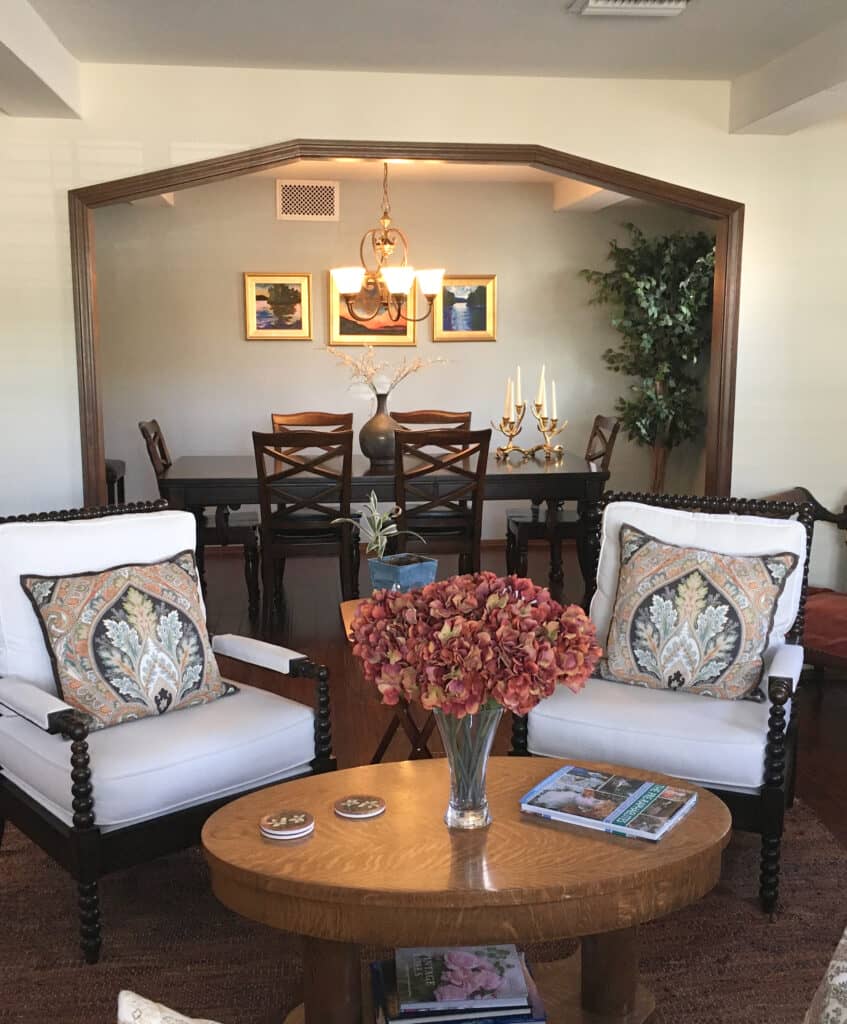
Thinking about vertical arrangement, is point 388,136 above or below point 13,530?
above

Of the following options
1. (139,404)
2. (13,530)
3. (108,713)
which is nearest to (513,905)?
(108,713)

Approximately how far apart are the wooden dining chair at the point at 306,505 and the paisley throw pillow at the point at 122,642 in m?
2.09

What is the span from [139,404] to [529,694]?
592 centimetres

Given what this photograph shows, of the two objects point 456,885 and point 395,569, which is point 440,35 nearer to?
point 395,569

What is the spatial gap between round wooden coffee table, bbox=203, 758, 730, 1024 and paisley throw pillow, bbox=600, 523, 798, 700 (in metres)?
0.73

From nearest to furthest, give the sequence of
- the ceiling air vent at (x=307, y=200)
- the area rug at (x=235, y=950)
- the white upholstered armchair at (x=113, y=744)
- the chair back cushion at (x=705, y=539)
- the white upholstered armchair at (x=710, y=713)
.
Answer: the area rug at (x=235, y=950) < the white upholstered armchair at (x=113, y=744) < the white upholstered armchair at (x=710, y=713) < the chair back cushion at (x=705, y=539) < the ceiling air vent at (x=307, y=200)

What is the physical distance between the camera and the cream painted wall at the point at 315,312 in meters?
7.12

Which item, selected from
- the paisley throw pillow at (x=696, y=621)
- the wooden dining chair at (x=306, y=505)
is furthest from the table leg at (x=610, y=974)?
the wooden dining chair at (x=306, y=505)

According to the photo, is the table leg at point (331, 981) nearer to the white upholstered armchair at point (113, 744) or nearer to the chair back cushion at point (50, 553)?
the white upholstered armchair at point (113, 744)

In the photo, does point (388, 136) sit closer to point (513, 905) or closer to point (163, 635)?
point (163, 635)

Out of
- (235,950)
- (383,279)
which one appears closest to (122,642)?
(235,950)

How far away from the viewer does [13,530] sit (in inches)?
111

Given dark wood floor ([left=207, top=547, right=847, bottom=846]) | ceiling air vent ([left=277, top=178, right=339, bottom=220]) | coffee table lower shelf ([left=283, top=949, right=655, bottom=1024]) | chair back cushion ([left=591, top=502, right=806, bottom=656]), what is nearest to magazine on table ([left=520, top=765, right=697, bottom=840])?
coffee table lower shelf ([left=283, top=949, right=655, bottom=1024])

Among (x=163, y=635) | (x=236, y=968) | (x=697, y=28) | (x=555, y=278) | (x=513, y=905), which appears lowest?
(x=236, y=968)
